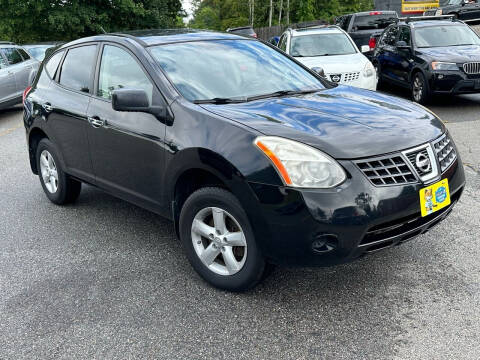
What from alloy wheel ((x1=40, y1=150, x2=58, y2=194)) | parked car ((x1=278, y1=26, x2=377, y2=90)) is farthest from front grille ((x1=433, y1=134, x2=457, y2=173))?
parked car ((x1=278, y1=26, x2=377, y2=90))

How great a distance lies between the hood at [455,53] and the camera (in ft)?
32.5

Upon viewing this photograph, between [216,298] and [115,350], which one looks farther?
[216,298]

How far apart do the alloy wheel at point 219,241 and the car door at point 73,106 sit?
1.54m

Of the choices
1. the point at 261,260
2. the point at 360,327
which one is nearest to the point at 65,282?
the point at 261,260

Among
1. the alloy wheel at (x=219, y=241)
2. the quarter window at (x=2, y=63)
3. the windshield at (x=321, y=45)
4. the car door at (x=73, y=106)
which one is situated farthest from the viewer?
the quarter window at (x=2, y=63)

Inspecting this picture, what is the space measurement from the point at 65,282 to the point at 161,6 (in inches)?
1429

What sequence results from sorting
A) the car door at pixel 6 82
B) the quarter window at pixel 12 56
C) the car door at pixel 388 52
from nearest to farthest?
1. the car door at pixel 388 52
2. the car door at pixel 6 82
3. the quarter window at pixel 12 56

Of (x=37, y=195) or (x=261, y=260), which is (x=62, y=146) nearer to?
(x=37, y=195)

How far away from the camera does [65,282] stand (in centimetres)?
386

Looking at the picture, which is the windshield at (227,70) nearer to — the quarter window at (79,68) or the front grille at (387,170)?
the quarter window at (79,68)

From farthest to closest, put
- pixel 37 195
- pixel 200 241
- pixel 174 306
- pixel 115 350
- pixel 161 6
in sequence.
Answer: pixel 161 6
pixel 37 195
pixel 200 241
pixel 174 306
pixel 115 350

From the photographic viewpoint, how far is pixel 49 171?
5.57 m

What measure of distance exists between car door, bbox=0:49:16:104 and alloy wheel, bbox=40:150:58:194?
777cm

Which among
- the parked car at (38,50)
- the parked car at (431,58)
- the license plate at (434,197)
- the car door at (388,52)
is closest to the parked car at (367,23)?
the car door at (388,52)
